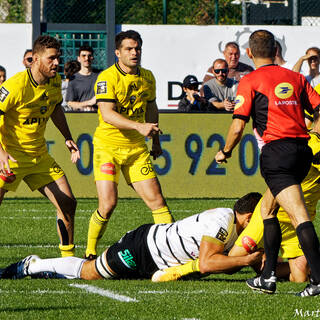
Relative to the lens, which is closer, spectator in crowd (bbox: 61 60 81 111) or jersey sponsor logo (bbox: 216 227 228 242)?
jersey sponsor logo (bbox: 216 227 228 242)

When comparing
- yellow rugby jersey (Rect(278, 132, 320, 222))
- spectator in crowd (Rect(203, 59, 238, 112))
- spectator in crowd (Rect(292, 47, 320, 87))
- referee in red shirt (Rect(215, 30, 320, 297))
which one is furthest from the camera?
spectator in crowd (Rect(203, 59, 238, 112))

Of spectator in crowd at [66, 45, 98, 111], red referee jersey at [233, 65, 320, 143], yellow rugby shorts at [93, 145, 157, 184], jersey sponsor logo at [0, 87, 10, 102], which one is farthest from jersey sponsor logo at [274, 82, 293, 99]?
spectator in crowd at [66, 45, 98, 111]

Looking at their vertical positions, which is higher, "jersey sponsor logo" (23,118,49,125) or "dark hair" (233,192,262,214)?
"jersey sponsor logo" (23,118,49,125)

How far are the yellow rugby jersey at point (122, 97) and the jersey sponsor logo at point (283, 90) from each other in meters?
2.50

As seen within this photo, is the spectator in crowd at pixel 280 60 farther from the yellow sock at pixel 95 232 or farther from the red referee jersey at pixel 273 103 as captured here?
the red referee jersey at pixel 273 103

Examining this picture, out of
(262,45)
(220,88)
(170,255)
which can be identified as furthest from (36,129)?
(220,88)

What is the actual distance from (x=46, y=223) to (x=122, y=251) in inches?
189

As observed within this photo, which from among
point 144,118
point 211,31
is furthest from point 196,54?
point 144,118

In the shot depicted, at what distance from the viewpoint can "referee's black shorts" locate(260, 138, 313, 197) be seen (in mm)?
7062

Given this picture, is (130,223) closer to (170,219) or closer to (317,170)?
(170,219)

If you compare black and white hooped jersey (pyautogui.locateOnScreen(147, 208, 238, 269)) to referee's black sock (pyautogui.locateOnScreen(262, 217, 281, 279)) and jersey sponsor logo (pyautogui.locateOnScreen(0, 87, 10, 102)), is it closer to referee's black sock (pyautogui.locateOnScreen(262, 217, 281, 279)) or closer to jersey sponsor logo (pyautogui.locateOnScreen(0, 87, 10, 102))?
referee's black sock (pyautogui.locateOnScreen(262, 217, 281, 279))

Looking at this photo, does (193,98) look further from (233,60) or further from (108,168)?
(108,168)

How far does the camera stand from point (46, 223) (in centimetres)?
1240

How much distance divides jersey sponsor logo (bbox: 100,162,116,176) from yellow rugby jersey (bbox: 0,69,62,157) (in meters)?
0.63
